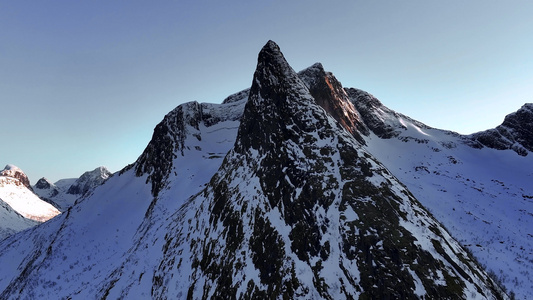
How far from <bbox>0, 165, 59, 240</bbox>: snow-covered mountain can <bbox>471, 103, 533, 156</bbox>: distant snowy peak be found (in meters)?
131

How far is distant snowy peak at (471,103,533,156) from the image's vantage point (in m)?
49.9

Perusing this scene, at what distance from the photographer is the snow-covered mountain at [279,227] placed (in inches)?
366

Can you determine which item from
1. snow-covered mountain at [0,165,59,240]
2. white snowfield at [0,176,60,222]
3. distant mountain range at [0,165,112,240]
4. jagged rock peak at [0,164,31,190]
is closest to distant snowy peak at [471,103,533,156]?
distant mountain range at [0,165,112,240]

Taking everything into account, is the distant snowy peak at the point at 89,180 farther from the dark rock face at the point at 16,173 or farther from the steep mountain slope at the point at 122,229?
the steep mountain slope at the point at 122,229

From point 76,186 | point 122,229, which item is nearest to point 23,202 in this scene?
point 76,186

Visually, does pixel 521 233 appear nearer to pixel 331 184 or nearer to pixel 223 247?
pixel 331 184

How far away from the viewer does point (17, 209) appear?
10512 cm

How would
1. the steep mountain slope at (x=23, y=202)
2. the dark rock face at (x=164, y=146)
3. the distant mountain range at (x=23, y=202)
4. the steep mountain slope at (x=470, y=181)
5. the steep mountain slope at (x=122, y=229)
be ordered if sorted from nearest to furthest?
the steep mountain slope at (x=470, y=181) → the steep mountain slope at (x=122, y=229) → the dark rock face at (x=164, y=146) → the distant mountain range at (x=23, y=202) → the steep mountain slope at (x=23, y=202)

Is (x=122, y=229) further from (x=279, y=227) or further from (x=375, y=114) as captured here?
(x=375, y=114)

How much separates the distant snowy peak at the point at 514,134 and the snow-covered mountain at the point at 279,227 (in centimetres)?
1501

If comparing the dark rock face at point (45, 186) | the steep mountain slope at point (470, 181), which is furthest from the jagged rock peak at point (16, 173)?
the steep mountain slope at point (470, 181)

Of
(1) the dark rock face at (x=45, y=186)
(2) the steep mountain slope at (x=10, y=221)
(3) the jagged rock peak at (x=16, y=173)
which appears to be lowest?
(2) the steep mountain slope at (x=10, y=221)

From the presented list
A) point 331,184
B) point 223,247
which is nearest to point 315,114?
point 331,184

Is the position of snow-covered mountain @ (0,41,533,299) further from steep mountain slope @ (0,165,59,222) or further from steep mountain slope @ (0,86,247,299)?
steep mountain slope @ (0,165,59,222)
